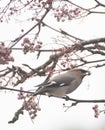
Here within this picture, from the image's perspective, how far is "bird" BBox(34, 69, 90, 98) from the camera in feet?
17.4

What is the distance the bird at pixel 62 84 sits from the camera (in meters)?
5.29

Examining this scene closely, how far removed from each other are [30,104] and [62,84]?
4.00ft

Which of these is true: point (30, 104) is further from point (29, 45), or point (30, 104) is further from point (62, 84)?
point (62, 84)

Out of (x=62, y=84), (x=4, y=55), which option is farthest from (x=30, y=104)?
(x=62, y=84)

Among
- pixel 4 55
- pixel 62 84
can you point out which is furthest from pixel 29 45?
pixel 62 84

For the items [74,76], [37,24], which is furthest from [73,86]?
[37,24]

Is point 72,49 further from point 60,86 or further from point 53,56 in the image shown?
point 60,86

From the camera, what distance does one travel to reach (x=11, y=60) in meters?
4.66

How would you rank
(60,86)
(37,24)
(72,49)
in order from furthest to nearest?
(60,86), (37,24), (72,49)

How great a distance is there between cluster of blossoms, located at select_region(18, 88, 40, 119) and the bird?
41cm

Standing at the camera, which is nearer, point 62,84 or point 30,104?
point 30,104

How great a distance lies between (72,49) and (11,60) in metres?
0.41

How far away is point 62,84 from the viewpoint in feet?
18.9

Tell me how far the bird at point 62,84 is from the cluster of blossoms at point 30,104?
0.41 m
